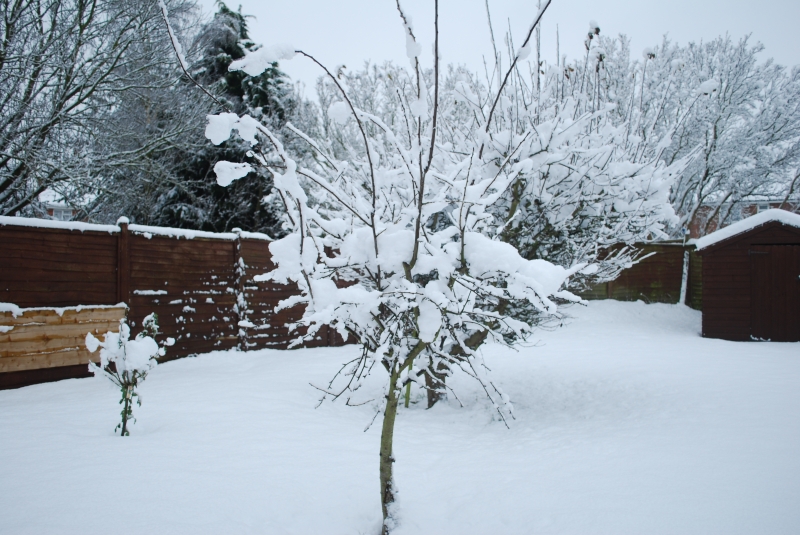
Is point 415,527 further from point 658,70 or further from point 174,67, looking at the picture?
point 658,70

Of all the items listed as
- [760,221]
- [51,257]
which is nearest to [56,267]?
[51,257]

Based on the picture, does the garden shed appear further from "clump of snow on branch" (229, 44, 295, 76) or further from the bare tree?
the bare tree

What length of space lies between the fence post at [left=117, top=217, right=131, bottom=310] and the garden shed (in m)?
9.84

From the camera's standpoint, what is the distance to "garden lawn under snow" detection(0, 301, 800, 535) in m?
2.25

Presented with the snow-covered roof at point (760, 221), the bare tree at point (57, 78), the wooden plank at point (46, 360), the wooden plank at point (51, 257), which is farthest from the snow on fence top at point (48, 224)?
the snow-covered roof at point (760, 221)

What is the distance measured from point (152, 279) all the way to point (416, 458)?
4030 mm

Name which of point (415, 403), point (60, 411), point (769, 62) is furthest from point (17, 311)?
point (769, 62)

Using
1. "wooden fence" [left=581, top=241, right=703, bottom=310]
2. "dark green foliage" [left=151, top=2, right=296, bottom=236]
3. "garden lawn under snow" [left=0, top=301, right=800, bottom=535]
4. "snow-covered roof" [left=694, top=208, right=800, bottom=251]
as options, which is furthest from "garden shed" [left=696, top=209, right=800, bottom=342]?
"dark green foliage" [left=151, top=2, right=296, bottom=236]

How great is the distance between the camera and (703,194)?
15.4 m

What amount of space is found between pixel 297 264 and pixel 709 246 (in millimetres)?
9616

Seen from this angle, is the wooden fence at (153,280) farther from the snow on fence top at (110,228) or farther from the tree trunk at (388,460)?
the tree trunk at (388,460)

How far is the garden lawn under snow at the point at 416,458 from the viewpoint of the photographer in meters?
2.25

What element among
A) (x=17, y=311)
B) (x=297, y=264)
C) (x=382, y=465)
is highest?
(x=297, y=264)

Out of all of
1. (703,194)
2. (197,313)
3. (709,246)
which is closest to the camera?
(197,313)
